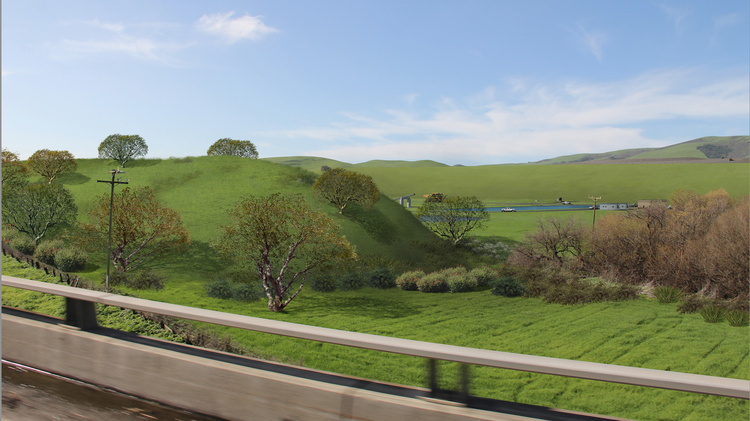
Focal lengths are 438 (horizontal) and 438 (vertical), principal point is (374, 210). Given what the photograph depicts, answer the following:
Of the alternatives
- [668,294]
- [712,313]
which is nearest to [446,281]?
[668,294]

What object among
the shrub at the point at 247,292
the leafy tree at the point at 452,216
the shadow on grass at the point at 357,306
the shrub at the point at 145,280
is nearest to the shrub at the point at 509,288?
the shadow on grass at the point at 357,306

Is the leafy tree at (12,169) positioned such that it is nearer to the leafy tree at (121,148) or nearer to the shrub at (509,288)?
the leafy tree at (121,148)

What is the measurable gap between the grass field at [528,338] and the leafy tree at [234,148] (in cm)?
5171

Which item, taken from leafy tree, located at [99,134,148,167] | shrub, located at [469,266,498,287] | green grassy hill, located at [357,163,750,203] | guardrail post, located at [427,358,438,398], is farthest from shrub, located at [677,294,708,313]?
green grassy hill, located at [357,163,750,203]

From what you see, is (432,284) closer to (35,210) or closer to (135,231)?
(135,231)

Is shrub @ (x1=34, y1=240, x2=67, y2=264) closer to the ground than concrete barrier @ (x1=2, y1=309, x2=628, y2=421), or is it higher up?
closer to the ground

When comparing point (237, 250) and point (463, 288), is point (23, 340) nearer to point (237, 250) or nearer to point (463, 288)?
point (237, 250)

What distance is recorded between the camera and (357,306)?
33.3 metres

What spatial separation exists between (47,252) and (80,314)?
140 feet

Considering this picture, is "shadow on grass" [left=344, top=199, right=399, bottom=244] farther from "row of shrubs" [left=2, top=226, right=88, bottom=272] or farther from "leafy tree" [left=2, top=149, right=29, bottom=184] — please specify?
"leafy tree" [left=2, top=149, right=29, bottom=184]

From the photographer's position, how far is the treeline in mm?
29609

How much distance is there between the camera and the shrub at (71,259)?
36.4m

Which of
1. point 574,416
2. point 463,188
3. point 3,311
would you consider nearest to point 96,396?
point 3,311

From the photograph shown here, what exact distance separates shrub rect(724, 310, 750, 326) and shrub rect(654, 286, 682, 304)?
14.4 ft
